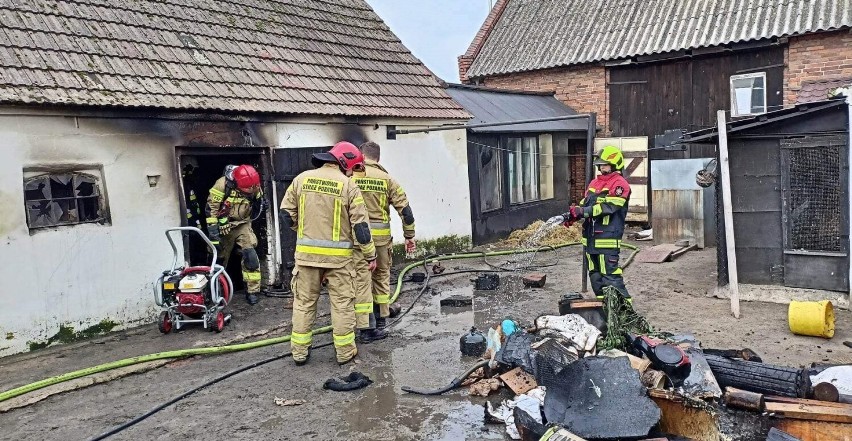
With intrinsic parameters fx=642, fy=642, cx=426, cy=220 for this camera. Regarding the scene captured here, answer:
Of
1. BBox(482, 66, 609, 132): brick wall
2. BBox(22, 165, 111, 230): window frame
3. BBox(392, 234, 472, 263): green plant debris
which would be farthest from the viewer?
BBox(482, 66, 609, 132): brick wall

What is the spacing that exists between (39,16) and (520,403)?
699 centimetres

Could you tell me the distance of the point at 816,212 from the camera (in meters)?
7.46

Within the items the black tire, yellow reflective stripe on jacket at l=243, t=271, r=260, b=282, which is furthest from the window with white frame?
yellow reflective stripe on jacket at l=243, t=271, r=260, b=282

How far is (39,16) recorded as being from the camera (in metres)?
7.49

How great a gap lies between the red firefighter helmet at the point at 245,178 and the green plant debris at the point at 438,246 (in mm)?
3322

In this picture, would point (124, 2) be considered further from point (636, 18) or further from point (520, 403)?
point (636, 18)

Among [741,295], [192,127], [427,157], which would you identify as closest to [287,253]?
[192,127]

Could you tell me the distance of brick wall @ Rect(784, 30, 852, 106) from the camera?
495 inches

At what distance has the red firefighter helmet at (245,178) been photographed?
26.6 feet

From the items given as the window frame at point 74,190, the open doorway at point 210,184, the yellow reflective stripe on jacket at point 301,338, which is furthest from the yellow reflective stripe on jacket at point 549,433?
the open doorway at point 210,184

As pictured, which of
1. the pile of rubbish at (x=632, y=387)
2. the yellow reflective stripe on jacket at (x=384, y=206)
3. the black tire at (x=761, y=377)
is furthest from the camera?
the yellow reflective stripe on jacket at (x=384, y=206)

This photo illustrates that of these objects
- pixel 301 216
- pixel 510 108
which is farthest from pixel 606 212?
pixel 510 108

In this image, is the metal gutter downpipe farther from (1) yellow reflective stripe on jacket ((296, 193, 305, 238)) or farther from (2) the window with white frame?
(2) the window with white frame

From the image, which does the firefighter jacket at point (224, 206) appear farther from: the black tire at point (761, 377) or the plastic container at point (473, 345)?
the black tire at point (761, 377)
